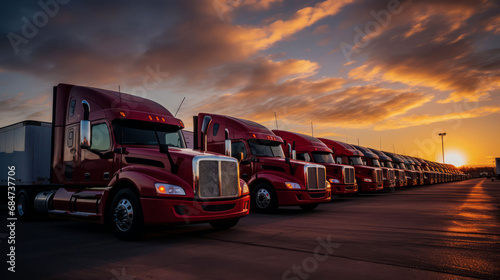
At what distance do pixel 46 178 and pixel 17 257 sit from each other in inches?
198

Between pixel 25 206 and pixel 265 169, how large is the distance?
23.3ft

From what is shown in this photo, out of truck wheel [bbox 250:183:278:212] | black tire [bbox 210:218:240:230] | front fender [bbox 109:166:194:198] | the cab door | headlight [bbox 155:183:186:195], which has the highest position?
the cab door

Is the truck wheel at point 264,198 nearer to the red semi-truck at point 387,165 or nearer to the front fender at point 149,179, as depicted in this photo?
the front fender at point 149,179

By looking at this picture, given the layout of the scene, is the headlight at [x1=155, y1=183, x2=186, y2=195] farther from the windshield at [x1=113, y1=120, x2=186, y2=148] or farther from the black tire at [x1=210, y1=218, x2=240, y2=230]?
the black tire at [x1=210, y1=218, x2=240, y2=230]

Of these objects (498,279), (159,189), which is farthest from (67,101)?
(498,279)

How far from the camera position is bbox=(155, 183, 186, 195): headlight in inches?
255

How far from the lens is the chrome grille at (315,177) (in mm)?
11945

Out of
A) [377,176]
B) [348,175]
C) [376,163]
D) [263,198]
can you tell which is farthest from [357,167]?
[263,198]

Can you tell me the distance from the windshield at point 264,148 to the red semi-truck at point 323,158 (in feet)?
9.41

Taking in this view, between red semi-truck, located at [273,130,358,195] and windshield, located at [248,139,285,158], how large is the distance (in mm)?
2867

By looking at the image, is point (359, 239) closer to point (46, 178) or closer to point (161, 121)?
point (161, 121)

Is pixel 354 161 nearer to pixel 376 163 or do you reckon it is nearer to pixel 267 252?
pixel 376 163

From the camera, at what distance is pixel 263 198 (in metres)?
11.8

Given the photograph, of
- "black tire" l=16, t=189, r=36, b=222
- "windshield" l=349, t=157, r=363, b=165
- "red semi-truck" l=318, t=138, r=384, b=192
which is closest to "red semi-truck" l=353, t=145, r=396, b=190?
"windshield" l=349, t=157, r=363, b=165
